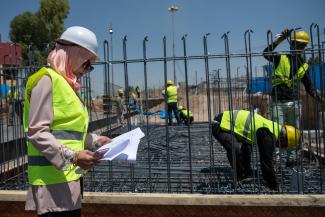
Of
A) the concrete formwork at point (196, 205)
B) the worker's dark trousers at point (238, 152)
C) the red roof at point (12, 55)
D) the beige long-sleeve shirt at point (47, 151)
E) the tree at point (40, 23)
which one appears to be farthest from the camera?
the tree at point (40, 23)

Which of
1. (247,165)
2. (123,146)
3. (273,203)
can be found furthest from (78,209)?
(247,165)

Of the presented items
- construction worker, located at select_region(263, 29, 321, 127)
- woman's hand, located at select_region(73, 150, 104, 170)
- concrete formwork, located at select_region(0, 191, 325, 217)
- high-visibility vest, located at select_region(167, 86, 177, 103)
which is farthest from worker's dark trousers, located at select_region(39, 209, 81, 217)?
high-visibility vest, located at select_region(167, 86, 177, 103)

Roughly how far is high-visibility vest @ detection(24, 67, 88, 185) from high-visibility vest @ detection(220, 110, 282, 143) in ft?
8.53

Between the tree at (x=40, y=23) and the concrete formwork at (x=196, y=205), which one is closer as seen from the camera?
the concrete formwork at (x=196, y=205)

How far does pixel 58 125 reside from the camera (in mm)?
2016

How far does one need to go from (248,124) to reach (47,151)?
3117mm

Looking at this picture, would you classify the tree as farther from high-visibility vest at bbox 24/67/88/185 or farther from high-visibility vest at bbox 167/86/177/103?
high-visibility vest at bbox 24/67/88/185

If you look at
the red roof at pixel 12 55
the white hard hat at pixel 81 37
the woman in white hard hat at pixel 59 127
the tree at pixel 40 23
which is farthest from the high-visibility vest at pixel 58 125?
the tree at pixel 40 23

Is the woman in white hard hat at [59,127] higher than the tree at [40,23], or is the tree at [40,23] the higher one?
the tree at [40,23]

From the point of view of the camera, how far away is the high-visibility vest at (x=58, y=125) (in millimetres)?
1990

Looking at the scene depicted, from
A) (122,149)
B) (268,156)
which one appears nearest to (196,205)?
(268,156)

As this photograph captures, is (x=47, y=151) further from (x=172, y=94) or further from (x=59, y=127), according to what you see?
(x=172, y=94)

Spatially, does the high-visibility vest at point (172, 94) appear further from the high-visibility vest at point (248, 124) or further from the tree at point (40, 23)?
the tree at point (40, 23)

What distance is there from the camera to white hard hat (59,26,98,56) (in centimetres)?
210
